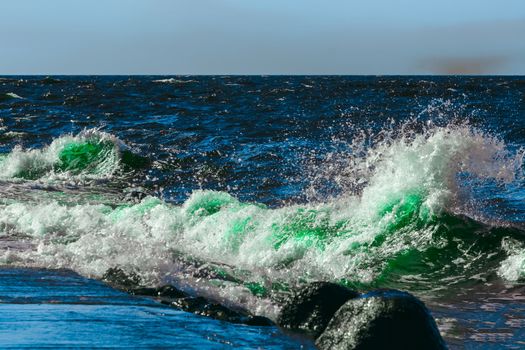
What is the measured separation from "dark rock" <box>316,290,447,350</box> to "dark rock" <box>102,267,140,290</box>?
236cm

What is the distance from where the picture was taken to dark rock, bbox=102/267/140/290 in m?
6.88

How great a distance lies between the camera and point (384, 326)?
4.75 metres

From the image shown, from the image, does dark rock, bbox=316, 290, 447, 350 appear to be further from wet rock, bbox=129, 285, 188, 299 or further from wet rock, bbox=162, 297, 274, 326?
wet rock, bbox=129, 285, 188, 299

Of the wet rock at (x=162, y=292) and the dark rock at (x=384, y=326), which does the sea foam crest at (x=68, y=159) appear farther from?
the dark rock at (x=384, y=326)

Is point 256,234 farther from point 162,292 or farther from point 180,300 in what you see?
point 180,300

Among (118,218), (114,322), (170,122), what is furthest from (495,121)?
(114,322)

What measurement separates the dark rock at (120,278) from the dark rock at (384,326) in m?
2.36

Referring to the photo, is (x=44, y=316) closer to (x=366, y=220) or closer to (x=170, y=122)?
(x=366, y=220)

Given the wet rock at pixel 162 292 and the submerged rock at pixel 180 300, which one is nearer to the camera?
the submerged rock at pixel 180 300

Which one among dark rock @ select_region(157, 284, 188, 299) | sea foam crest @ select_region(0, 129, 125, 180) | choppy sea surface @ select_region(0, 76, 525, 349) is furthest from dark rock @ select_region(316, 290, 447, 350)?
sea foam crest @ select_region(0, 129, 125, 180)

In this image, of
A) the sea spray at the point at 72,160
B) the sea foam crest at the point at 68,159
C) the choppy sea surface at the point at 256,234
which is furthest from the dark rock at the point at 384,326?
the sea foam crest at the point at 68,159

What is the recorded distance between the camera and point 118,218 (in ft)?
35.9

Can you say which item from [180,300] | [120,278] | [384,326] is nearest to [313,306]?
[384,326]

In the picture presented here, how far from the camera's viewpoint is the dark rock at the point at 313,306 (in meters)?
5.49
